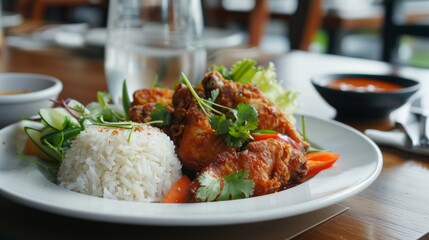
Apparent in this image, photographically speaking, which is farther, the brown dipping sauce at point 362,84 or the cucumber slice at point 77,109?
the brown dipping sauce at point 362,84

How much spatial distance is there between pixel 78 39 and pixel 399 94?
5.07 feet

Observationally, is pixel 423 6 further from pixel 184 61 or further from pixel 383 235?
pixel 383 235

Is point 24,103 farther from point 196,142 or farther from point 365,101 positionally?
point 365,101

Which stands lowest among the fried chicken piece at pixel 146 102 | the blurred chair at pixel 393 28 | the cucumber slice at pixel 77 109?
the blurred chair at pixel 393 28

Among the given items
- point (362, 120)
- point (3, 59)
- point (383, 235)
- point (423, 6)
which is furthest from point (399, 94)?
point (423, 6)

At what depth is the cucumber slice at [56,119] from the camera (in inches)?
36.1

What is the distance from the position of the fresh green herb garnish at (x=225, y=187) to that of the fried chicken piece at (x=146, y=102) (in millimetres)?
257

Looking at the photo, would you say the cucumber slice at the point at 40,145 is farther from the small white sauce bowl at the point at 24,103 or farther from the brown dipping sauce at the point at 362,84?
the brown dipping sauce at the point at 362,84

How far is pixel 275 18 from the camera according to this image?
4523mm

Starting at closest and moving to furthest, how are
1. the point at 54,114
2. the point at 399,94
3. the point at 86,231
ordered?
the point at 86,231, the point at 54,114, the point at 399,94

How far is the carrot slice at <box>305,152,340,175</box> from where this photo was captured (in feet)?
2.83

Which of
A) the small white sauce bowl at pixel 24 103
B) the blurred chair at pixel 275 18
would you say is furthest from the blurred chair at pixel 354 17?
the small white sauce bowl at pixel 24 103

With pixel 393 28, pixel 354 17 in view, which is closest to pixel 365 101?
pixel 393 28

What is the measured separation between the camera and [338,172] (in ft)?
2.71
